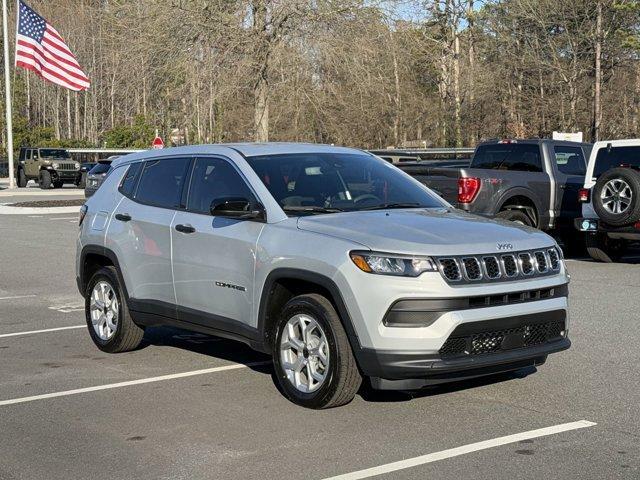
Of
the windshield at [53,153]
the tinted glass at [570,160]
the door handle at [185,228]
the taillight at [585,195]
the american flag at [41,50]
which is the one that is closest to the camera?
the door handle at [185,228]

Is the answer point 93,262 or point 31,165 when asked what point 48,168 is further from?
point 93,262

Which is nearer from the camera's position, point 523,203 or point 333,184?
point 333,184

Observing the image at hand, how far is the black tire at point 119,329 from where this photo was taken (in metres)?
8.58

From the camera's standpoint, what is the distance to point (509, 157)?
17.0 metres

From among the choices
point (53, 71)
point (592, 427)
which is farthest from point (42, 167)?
point (592, 427)

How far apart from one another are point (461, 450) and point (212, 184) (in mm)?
3055

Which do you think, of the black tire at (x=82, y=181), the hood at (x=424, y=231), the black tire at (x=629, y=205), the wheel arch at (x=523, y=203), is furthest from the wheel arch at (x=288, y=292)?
the black tire at (x=82, y=181)

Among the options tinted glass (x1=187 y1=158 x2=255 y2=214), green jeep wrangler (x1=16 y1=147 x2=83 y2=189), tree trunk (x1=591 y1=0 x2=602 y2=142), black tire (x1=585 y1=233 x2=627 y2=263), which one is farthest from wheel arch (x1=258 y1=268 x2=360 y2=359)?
green jeep wrangler (x1=16 y1=147 x2=83 y2=189)

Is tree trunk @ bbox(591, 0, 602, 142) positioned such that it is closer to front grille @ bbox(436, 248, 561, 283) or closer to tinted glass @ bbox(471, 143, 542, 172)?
tinted glass @ bbox(471, 143, 542, 172)

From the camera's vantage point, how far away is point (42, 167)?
4841 cm

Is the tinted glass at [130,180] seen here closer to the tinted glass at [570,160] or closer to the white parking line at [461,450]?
the white parking line at [461,450]

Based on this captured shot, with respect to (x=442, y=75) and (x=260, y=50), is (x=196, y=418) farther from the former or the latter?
(x=442, y=75)

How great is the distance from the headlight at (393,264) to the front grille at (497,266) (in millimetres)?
95

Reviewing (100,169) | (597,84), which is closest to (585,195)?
(100,169)
